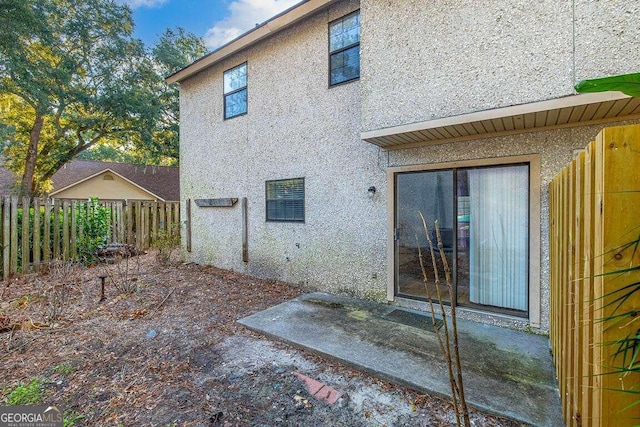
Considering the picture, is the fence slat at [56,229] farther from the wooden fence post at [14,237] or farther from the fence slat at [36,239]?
the wooden fence post at [14,237]

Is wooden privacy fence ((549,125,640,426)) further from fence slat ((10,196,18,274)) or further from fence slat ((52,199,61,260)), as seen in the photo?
fence slat ((52,199,61,260))

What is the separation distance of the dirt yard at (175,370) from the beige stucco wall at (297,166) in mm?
1585

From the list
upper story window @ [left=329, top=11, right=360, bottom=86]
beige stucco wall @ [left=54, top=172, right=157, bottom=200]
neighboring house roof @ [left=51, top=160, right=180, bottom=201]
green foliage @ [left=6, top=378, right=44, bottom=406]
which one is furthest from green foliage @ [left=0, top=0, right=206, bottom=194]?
green foliage @ [left=6, top=378, right=44, bottom=406]

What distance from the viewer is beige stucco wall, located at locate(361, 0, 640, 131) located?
3.15m

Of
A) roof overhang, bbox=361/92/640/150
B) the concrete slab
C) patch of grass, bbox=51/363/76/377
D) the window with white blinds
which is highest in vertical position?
roof overhang, bbox=361/92/640/150

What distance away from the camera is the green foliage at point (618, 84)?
0.99 meters

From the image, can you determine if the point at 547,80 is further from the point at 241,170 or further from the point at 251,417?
the point at 241,170

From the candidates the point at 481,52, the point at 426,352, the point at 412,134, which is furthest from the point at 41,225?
the point at 481,52

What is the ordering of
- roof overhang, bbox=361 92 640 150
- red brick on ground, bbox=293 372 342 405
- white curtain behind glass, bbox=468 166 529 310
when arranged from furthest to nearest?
white curtain behind glass, bbox=468 166 529 310 → roof overhang, bbox=361 92 640 150 → red brick on ground, bbox=293 372 342 405

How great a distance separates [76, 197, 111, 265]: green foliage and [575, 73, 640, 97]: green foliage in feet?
35.2

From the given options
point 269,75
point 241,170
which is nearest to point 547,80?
point 269,75

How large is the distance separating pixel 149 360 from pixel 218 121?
669 cm

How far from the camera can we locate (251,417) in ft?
8.68

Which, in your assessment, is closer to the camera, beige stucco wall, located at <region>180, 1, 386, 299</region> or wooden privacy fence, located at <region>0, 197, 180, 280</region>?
beige stucco wall, located at <region>180, 1, 386, 299</region>
